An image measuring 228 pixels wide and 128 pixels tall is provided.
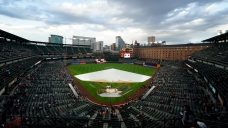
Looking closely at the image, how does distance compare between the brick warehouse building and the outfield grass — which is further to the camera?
the brick warehouse building

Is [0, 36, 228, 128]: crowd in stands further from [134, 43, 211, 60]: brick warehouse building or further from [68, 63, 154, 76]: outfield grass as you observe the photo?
[134, 43, 211, 60]: brick warehouse building

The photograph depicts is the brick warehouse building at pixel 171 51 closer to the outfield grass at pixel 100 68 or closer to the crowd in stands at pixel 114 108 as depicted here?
the outfield grass at pixel 100 68

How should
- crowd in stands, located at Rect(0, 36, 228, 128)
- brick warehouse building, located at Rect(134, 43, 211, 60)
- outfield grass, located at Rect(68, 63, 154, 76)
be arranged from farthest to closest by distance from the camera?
brick warehouse building, located at Rect(134, 43, 211, 60)
outfield grass, located at Rect(68, 63, 154, 76)
crowd in stands, located at Rect(0, 36, 228, 128)

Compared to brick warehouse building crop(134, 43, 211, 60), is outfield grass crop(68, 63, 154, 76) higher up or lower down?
lower down

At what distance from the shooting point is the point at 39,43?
10356 centimetres

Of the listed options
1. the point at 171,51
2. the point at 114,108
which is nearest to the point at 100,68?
the point at 171,51

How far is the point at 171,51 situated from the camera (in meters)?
121

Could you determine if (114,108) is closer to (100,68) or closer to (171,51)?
(100,68)

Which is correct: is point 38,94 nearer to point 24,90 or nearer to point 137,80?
point 24,90

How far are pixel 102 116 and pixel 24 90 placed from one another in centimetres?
1624

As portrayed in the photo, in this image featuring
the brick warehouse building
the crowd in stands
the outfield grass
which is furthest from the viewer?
the brick warehouse building

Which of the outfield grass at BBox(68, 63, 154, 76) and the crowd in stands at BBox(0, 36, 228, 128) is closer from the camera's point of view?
the crowd in stands at BBox(0, 36, 228, 128)

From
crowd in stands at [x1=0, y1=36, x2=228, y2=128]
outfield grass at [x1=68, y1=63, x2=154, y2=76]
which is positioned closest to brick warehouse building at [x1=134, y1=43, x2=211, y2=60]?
outfield grass at [x1=68, y1=63, x2=154, y2=76]

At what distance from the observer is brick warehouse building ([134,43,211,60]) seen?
104650mm
